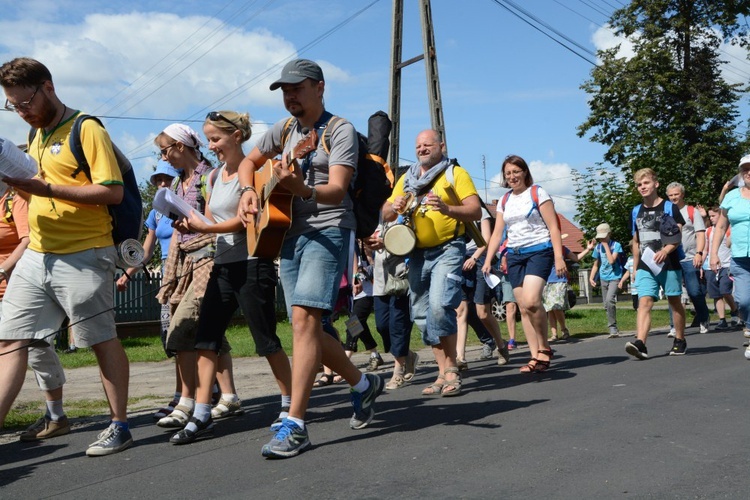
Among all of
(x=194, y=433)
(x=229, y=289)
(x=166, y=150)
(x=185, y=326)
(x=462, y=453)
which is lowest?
(x=462, y=453)

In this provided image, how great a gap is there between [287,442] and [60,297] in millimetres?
1551

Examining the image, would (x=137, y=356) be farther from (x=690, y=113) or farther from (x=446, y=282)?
(x=690, y=113)

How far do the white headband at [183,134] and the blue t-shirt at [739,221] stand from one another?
5.13 m

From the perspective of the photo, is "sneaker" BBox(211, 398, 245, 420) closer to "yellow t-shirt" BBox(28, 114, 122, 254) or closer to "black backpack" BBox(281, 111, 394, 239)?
"yellow t-shirt" BBox(28, 114, 122, 254)

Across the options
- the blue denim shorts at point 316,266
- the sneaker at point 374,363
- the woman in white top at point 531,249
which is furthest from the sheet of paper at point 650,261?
the blue denim shorts at point 316,266

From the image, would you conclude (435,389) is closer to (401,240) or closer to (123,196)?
(401,240)

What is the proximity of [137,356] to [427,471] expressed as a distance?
30.2 ft

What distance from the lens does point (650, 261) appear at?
9.16m

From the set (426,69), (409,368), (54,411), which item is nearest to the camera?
(54,411)

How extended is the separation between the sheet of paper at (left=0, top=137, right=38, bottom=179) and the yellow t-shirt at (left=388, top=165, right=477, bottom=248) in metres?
3.15

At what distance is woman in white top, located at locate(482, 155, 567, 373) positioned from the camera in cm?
822

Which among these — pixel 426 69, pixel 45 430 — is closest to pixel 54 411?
pixel 45 430

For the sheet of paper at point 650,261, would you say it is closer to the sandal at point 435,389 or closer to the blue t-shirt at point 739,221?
the blue t-shirt at point 739,221

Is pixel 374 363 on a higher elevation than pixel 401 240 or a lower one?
lower
